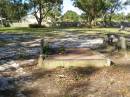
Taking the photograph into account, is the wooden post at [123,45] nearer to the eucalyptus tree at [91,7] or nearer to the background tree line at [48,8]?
the background tree line at [48,8]

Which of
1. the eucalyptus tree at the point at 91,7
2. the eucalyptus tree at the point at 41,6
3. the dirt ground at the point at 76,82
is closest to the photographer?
the dirt ground at the point at 76,82

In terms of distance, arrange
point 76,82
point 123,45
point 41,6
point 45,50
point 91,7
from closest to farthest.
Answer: point 76,82 < point 45,50 < point 123,45 < point 41,6 < point 91,7

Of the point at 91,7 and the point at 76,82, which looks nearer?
the point at 76,82

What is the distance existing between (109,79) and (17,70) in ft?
10.3

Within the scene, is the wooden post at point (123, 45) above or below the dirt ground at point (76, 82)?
above

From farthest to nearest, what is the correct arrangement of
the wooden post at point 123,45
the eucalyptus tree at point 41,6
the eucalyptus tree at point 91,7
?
the eucalyptus tree at point 91,7 < the eucalyptus tree at point 41,6 < the wooden post at point 123,45

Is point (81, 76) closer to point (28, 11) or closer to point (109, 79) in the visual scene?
point (109, 79)

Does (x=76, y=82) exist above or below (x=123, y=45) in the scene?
below

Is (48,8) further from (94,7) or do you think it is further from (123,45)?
(123,45)

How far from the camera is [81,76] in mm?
9938

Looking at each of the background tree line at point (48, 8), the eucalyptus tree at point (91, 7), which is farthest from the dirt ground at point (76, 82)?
the eucalyptus tree at point (91, 7)

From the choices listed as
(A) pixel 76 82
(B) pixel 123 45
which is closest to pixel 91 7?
(B) pixel 123 45

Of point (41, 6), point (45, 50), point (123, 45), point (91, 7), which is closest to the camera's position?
point (45, 50)

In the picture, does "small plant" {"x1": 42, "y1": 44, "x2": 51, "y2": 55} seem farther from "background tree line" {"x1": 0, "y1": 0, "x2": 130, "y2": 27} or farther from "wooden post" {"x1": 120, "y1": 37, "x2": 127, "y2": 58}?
"background tree line" {"x1": 0, "y1": 0, "x2": 130, "y2": 27}
